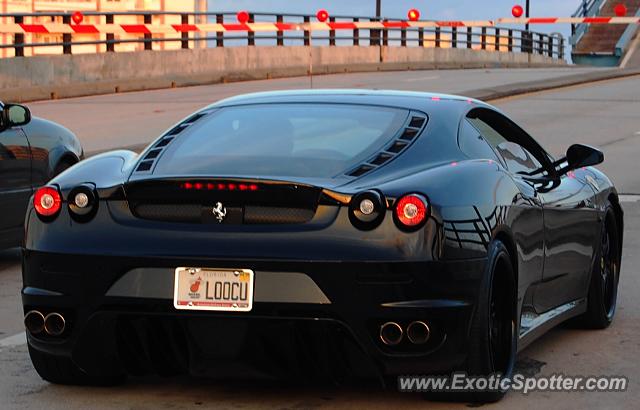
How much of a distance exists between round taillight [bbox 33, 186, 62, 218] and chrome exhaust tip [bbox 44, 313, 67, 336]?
1.30 ft

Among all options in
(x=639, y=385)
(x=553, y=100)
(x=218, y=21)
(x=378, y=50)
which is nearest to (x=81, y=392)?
(x=639, y=385)

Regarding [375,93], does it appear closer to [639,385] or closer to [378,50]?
[639,385]

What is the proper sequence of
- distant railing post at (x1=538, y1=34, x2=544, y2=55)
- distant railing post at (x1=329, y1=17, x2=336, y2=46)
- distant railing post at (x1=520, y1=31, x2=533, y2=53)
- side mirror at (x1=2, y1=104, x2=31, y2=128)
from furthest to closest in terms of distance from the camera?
distant railing post at (x1=538, y1=34, x2=544, y2=55) < distant railing post at (x1=520, y1=31, x2=533, y2=53) < distant railing post at (x1=329, y1=17, x2=336, y2=46) < side mirror at (x1=2, y1=104, x2=31, y2=128)

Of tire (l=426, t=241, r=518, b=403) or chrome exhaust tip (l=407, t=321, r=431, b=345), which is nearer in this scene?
chrome exhaust tip (l=407, t=321, r=431, b=345)

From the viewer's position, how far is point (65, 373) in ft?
21.4

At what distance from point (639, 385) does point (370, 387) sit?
1.14 m

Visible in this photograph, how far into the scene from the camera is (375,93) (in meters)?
7.37

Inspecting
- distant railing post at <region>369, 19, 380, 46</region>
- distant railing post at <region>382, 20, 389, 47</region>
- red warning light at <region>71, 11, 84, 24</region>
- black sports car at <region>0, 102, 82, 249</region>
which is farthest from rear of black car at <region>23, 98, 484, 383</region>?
distant railing post at <region>382, 20, 389, 47</region>

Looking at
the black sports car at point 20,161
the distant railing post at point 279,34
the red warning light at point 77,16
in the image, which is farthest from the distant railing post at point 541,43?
the black sports car at point 20,161

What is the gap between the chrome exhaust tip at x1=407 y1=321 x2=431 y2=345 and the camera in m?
5.89

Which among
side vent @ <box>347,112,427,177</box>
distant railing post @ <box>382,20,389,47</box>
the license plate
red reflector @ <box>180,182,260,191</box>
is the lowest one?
distant railing post @ <box>382,20,389,47</box>

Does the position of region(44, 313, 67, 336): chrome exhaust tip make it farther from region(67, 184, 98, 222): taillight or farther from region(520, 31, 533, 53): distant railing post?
region(520, 31, 533, 53): distant railing post

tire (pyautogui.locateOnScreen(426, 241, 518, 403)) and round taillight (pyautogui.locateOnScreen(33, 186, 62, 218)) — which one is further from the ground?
round taillight (pyautogui.locateOnScreen(33, 186, 62, 218))

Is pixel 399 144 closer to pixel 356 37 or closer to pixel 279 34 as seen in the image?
pixel 279 34
